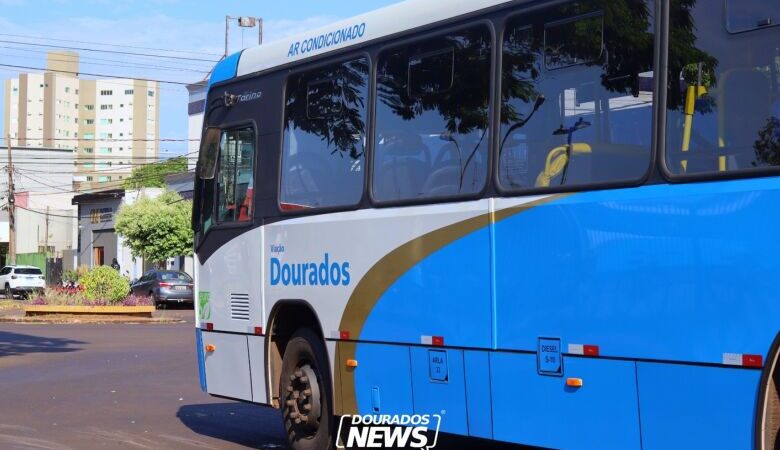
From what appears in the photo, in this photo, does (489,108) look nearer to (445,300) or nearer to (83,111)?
(445,300)

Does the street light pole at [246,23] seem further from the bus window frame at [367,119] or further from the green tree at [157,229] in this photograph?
the bus window frame at [367,119]

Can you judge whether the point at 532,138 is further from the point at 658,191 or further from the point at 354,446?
the point at 354,446

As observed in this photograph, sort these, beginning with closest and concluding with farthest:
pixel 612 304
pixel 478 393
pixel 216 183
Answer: pixel 612 304 → pixel 478 393 → pixel 216 183

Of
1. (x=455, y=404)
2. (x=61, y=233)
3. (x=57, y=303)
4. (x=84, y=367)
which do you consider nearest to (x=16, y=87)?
(x=61, y=233)

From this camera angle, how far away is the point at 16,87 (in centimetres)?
19500

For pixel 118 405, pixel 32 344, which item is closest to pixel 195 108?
pixel 32 344

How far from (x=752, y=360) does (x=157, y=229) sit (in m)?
59.7

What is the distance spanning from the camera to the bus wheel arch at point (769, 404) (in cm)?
573

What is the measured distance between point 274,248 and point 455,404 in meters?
2.80

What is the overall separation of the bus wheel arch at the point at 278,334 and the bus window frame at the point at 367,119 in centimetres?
82

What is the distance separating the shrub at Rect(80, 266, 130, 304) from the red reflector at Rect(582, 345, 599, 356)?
32058mm

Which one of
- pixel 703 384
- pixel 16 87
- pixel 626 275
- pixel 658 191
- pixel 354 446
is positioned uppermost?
pixel 16 87

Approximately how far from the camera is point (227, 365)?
430 inches

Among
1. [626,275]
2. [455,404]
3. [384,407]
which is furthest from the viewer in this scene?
[384,407]
